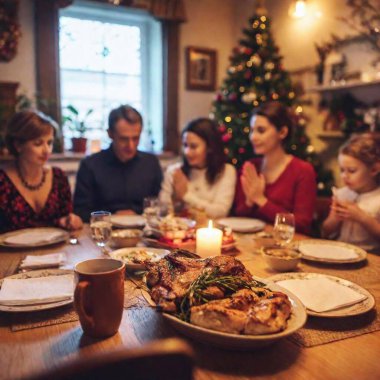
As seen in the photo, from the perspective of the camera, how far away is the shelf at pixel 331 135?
3.46 m

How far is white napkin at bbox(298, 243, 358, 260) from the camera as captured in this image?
4.40 ft

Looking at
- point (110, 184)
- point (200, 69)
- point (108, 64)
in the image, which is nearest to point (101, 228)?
point (110, 184)

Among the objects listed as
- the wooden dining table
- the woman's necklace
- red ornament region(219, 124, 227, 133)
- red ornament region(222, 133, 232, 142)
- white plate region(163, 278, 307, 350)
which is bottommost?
the wooden dining table

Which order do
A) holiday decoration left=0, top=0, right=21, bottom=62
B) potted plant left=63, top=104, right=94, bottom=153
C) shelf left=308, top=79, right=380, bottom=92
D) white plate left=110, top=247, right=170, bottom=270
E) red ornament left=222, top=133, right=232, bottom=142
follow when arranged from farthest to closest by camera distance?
potted plant left=63, top=104, right=94, bottom=153 → red ornament left=222, top=133, right=232, bottom=142 → holiday decoration left=0, top=0, right=21, bottom=62 → shelf left=308, top=79, right=380, bottom=92 → white plate left=110, top=247, right=170, bottom=270

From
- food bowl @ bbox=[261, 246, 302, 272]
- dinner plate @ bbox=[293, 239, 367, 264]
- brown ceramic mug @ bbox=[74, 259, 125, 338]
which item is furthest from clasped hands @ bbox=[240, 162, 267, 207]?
brown ceramic mug @ bbox=[74, 259, 125, 338]

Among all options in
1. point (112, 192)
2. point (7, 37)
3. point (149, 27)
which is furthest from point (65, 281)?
point (149, 27)

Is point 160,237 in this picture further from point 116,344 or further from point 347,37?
point 347,37

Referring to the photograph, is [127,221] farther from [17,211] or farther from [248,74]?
[248,74]

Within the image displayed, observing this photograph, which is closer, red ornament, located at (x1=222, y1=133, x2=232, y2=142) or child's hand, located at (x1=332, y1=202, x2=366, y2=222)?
child's hand, located at (x1=332, y1=202, x2=366, y2=222)

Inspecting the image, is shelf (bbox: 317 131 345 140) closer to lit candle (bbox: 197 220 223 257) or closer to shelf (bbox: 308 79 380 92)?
shelf (bbox: 308 79 380 92)

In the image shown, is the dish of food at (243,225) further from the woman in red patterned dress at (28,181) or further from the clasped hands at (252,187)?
the woman in red patterned dress at (28,181)

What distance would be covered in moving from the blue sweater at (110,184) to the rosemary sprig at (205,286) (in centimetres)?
155

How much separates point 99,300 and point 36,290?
0.97ft

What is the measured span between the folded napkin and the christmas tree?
256 centimetres
